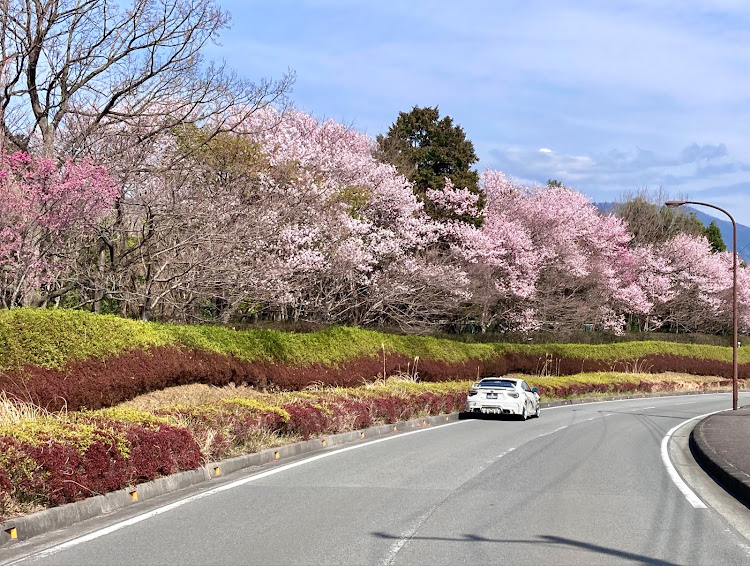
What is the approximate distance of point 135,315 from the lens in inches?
886

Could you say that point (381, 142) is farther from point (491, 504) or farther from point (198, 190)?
point (491, 504)

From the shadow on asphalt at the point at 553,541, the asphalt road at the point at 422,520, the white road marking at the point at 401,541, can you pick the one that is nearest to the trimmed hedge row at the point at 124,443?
the asphalt road at the point at 422,520

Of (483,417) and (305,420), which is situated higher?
(305,420)

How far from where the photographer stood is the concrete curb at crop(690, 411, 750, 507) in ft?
33.5

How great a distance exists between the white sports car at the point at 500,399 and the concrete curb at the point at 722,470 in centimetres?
709

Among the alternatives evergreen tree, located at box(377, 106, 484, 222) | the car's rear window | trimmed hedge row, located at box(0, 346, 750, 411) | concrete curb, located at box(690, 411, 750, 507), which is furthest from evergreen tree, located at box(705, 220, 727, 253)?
concrete curb, located at box(690, 411, 750, 507)

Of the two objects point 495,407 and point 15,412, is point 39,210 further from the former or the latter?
point 495,407

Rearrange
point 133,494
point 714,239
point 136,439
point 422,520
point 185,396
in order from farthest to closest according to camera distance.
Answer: point 714,239 < point 185,396 < point 136,439 < point 133,494 < point 422,520

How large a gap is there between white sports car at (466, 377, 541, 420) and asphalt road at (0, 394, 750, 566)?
33.2ft

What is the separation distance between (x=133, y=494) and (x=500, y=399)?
16.6m

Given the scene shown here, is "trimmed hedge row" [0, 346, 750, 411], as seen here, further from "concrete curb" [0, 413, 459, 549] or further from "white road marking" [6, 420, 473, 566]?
"white road marking" [6, 420, 473, 566]

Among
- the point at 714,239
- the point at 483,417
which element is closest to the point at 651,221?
the point at 714,239

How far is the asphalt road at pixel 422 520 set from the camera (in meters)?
6.48

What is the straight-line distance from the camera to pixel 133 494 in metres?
8.73
